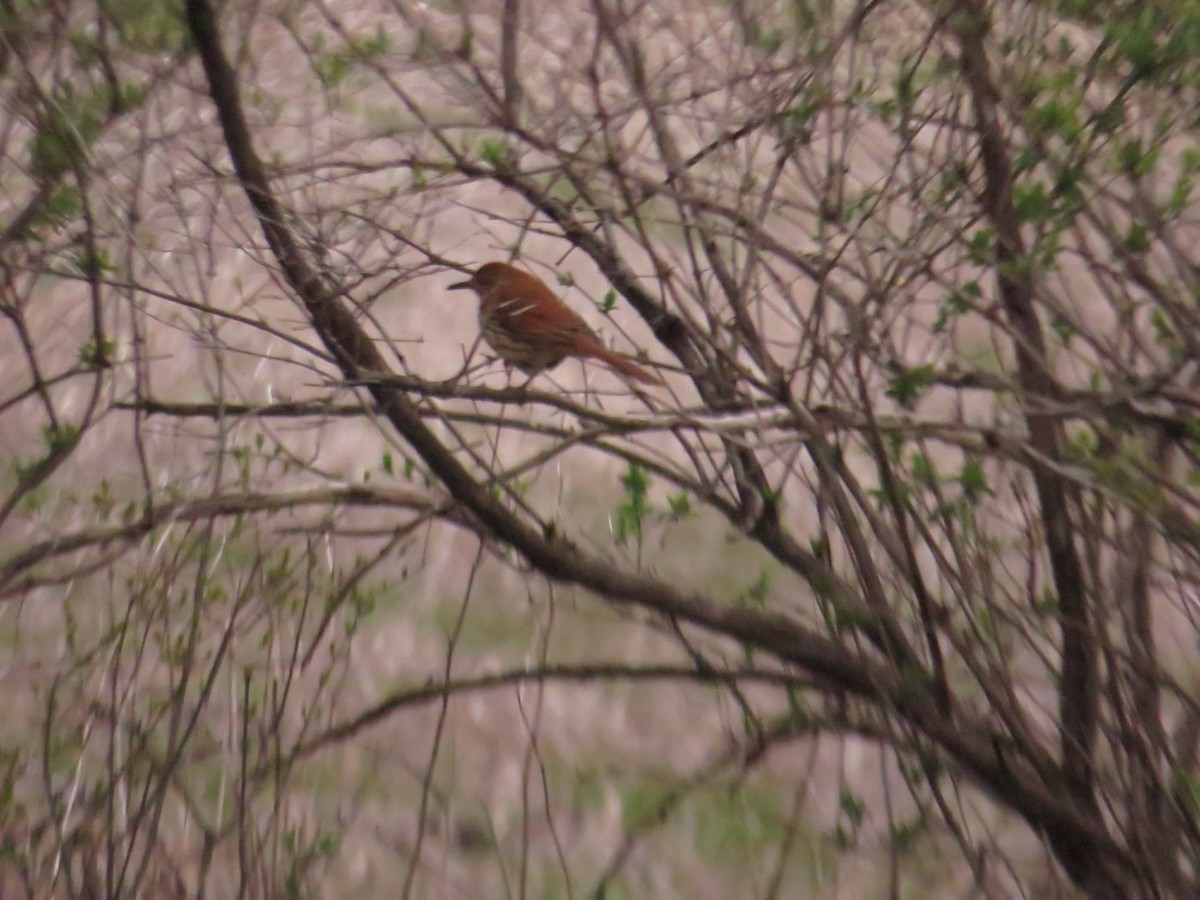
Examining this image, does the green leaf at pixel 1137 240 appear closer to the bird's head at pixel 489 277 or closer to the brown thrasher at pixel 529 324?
the brown thrasher at pixel 529 324

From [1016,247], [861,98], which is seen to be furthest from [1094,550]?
[861,98]

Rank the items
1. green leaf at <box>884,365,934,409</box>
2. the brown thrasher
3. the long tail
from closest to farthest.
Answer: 1. green leaf at <box>884,365,934,409</box>
2. the long tail
3. the brown thrasher

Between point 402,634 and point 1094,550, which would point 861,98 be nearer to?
point 1094,550

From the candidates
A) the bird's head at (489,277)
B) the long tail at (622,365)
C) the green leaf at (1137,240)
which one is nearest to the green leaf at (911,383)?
the green leaf at (1137,240)

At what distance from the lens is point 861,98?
286 centimetres

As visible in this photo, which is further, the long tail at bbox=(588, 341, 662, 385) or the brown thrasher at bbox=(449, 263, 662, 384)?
the brown thrasher at bbox=(449, 263, 662, 384)

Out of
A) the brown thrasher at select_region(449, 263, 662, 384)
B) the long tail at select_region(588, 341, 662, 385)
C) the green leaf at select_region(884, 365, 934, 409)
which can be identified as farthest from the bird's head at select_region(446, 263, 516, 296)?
the green leaf at select_region(884, 365, 934, 409)

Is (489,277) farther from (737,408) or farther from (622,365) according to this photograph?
(737,408)

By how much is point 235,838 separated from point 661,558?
197cm

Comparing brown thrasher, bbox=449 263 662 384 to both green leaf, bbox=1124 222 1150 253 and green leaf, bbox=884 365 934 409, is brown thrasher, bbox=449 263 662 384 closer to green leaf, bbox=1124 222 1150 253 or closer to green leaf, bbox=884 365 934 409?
green leaf, bbox=884 365 934 409

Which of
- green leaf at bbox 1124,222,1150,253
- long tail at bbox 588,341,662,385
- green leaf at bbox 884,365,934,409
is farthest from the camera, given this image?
long tail at bbox 588,341,662,385

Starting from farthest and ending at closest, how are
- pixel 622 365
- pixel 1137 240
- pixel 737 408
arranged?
pixel 622 365, pixel 737 408, pixel 1137 240

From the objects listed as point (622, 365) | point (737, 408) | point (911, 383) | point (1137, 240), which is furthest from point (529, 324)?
point (1137, 240)

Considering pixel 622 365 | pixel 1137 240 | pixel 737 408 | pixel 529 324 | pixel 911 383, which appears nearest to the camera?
pixel 911 383
